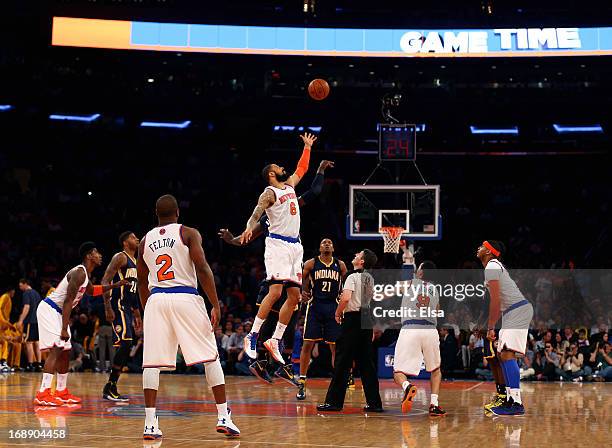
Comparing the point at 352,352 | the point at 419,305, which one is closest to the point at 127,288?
the point at 352,352

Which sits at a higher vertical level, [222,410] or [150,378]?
[150,378]

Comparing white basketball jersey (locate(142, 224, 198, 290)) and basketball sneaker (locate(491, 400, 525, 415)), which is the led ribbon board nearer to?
basketball sneaker (locate(491, 400, 525, 415))

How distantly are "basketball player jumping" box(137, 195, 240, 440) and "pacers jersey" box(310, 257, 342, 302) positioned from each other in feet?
→ 16.3

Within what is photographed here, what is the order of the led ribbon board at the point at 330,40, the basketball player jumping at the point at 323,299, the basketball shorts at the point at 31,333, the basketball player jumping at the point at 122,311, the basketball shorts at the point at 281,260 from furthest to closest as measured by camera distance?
the led ribbon board at the point at 330,40, the basketball shorts at the point at 31,333, the basketball player jumping at the point at 323,299, the basketball player jumping at the point at 122,311, the basketball shorts at the point at 281,260

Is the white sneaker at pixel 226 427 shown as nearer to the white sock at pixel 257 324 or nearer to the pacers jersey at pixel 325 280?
the white sock at pixel 257 324

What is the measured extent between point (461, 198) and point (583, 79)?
5.75 m

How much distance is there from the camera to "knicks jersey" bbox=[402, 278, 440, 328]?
10609 millimetres

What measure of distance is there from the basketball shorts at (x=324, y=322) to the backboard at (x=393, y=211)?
635 centimetres

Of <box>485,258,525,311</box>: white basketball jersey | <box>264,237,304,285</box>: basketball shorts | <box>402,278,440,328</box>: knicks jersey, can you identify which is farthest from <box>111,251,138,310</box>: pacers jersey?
<box>485,258,525,311</box>: white basketball jersey

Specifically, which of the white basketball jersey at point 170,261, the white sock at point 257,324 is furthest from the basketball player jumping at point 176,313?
the white sock at point 257,324

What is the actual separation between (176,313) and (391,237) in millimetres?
11147

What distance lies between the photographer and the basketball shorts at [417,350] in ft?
34.7

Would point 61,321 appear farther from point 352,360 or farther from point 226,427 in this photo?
point 226,427

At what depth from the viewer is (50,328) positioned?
11.1 metres
